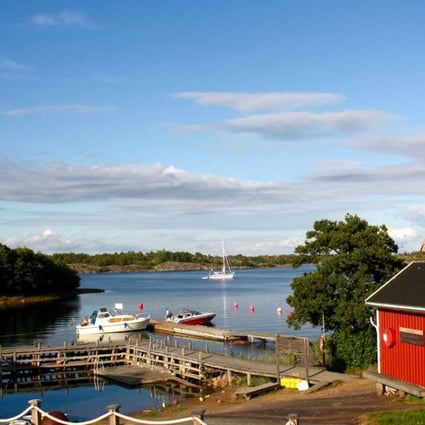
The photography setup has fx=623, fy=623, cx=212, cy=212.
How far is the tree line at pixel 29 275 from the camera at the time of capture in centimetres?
11675

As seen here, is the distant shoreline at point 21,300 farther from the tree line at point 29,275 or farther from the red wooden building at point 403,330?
the red wooden building at point 403,330

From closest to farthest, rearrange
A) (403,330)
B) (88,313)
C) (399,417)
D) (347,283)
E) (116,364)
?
(399,417) < (403,330) < (347,283) < (116,364) < (88,313)

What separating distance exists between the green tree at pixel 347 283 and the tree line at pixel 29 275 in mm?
93263

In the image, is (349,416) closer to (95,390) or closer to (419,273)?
(419,273)

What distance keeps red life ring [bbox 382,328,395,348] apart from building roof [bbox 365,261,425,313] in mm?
828

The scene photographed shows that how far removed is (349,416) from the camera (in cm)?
1894

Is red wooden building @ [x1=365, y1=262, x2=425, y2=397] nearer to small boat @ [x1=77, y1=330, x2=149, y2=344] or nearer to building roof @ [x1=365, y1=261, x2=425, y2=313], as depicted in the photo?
building roof @ [x1=365, y1=261, x2=425, y2=313]

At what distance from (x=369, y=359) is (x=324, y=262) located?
5443 mm

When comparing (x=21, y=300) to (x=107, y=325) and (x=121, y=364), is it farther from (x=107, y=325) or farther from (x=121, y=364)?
(x=121, y=364)

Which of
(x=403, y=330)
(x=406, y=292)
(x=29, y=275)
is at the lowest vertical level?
(x=29, y=275)

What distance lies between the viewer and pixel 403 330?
21.4 meters

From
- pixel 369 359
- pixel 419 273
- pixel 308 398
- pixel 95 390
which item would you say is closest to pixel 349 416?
pixel 308 398

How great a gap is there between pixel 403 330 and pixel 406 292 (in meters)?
1.38

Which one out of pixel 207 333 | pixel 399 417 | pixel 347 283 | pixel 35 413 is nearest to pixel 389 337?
pixel 399 417
